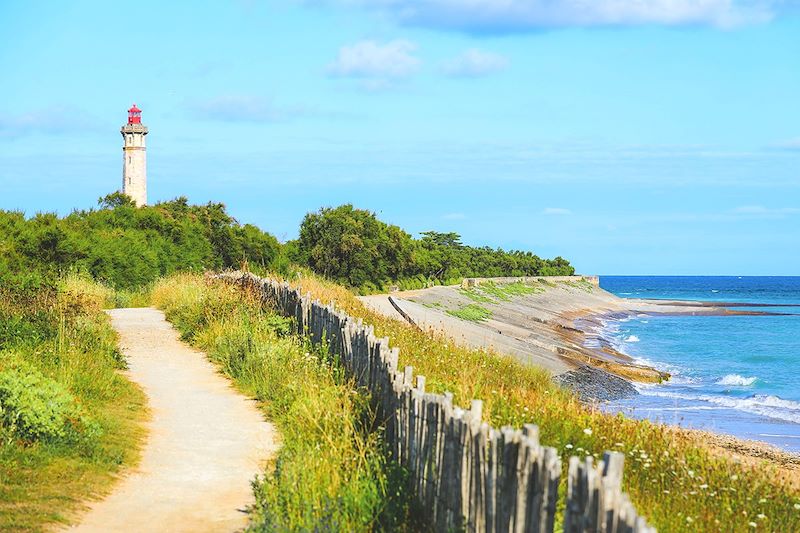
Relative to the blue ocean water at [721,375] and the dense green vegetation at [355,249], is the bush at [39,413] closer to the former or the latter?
the blue ocean water at [721,375]

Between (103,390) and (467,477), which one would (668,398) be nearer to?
(103,390)

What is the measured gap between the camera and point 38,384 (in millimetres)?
10781

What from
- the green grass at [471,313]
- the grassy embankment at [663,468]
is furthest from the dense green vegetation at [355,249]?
the grassy embankment at [663,468]

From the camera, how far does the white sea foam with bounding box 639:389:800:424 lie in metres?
26.5

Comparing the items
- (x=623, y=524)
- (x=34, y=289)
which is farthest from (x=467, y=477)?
(x=34, y=289)

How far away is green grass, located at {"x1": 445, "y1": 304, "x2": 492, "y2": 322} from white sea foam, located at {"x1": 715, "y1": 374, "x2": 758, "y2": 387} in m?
13.0

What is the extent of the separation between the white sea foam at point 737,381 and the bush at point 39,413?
26.6 metres

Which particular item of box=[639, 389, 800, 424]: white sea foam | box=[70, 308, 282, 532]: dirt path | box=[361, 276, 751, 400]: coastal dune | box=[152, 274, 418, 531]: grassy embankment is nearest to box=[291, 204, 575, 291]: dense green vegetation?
box=[361, 276, 751, 400]: coastal dune

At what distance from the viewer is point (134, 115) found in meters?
70.9

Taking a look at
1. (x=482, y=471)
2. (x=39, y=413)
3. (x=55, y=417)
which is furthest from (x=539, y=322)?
(x=482, y=471)

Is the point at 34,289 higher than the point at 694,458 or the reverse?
higher

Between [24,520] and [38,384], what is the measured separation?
300 cm

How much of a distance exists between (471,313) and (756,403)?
1965 centimetres

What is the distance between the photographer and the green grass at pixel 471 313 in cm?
4509
